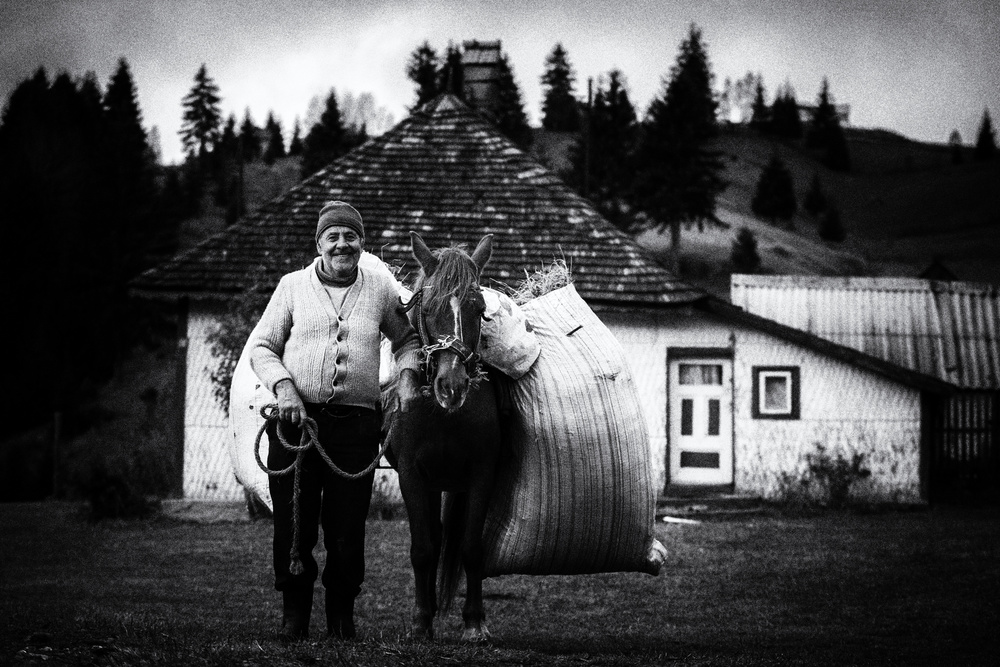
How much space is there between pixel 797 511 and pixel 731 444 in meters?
1.43

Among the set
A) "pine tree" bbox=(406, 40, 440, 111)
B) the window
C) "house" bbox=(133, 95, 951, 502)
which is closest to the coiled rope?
"house" bbox=(133, 95, 951, 502)

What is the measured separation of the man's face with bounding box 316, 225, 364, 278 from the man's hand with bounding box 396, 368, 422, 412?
25.1 inches

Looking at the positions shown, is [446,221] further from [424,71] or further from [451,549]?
[424,71]

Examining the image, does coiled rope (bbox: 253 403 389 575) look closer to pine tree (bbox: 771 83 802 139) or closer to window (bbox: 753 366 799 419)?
window (bbox: 753 366 799 419)

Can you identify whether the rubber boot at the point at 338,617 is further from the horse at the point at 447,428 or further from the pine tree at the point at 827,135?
the pine tree at the point at 827,135

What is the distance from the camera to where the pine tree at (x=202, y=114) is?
285 feet

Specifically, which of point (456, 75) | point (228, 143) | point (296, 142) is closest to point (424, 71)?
point (456, 75)

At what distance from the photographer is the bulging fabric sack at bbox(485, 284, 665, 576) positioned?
22.2 feet

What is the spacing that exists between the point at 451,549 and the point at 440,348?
6.47 feet

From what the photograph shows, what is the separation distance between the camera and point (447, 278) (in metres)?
5.93

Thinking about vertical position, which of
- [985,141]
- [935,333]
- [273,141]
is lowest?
[935,333]

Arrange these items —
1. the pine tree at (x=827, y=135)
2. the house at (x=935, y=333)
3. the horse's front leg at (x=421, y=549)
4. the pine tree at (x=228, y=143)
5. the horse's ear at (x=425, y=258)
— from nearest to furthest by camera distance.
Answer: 1. the horse's ear at (x=425, y=258)
2. the horse's front leg at (x=421, y=549)
3. the house at (x=935, y=333)
4. the pine tree at (x=228, y=143)
5. the pine tree at (x=827, y=135)

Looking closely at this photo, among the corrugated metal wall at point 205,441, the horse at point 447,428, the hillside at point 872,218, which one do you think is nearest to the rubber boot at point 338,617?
the horse at point 447,428

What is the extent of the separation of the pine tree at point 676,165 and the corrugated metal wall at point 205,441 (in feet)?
137
